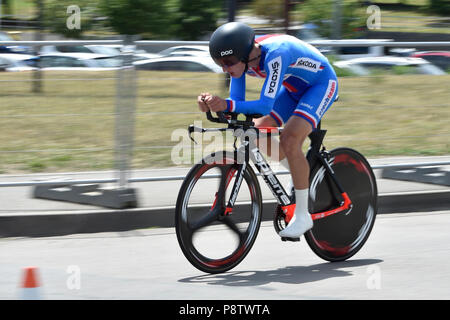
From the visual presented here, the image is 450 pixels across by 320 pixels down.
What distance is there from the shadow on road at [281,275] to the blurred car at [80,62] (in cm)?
256

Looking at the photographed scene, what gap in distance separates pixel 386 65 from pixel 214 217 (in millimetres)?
3429

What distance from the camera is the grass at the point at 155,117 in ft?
22.7

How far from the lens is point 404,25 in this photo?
38219mm

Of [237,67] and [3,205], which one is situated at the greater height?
[237,67]

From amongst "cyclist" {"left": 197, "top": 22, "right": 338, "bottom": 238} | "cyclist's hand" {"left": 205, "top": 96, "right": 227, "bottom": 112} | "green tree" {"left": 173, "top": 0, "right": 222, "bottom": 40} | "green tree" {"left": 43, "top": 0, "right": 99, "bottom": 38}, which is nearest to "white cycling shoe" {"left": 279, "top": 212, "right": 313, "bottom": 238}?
"cyclist" {"left": 197, "top": 22, "right": 338, "bottom": 238}

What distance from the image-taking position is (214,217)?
17.2 feet

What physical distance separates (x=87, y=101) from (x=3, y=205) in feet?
4.08

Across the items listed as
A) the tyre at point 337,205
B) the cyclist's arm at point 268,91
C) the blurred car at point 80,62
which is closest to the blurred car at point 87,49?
the blurred car at point 80,62

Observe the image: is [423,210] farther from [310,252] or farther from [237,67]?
[237,67]

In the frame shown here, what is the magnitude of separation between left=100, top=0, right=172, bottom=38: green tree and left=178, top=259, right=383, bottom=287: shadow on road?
20.7m

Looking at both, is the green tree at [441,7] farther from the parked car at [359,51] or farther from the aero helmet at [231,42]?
the aero helmet at [231,42]

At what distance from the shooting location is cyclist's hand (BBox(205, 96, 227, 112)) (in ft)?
15.5

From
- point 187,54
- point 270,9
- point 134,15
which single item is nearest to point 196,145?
point 187,54
